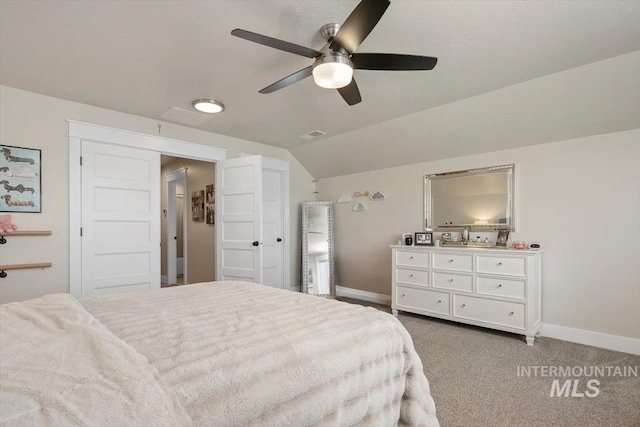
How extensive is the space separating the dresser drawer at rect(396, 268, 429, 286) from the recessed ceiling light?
2.88m

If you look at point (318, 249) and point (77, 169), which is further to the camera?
point (318, 249)

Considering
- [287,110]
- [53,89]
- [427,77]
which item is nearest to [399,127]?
[427,77]

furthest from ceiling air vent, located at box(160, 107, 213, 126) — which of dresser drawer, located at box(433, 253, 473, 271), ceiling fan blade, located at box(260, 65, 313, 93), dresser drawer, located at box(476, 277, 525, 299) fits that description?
dresser drawer, located at box(476, 277, 525, 299)

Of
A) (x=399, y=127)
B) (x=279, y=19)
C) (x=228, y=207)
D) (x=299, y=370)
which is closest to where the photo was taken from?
(x=299, y=370)

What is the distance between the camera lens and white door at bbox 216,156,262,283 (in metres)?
3.81

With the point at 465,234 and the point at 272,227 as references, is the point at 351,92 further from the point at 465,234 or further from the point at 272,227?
the point at 272,227

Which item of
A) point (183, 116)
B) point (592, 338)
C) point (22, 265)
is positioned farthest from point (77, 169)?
point (592, 338)

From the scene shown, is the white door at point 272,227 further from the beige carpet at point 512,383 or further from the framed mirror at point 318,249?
the beige carpet at point 512,383

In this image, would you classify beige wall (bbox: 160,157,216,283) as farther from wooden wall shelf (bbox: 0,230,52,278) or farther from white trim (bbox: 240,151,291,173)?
wooden wall shelf (bbox: 0,230,52,278)

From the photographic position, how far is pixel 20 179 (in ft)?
9.45

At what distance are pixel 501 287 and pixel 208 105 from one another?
3560mm

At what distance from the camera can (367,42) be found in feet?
7.07

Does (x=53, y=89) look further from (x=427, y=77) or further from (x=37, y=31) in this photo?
(x=427, y=77)

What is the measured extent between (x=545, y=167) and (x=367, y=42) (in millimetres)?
2471
